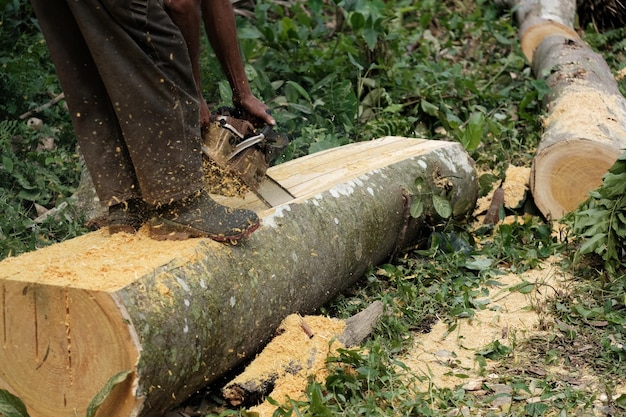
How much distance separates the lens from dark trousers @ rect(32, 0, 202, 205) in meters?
2.97

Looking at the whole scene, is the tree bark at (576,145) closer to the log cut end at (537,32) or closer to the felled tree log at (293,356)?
the log cut end at (537,32)

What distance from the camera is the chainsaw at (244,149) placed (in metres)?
3.68

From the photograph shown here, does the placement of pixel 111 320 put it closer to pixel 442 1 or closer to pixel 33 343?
pixel 33 343

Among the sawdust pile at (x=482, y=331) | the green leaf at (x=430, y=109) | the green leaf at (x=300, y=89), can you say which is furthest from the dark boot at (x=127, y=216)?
the green leaf at (x=430, y=109)

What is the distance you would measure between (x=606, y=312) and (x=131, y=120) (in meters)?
2.33

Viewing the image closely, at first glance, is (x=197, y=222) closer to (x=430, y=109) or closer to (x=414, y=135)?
(x=414, y=135)

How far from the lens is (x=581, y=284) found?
13.8 ft

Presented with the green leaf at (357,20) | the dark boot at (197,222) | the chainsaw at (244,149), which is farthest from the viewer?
Result: the green leaf at (357,20)

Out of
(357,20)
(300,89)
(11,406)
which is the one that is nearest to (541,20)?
(357,20)

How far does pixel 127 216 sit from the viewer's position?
3.36 meters

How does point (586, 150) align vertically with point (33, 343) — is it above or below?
below

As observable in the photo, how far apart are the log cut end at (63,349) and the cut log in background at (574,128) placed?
9.93 feet

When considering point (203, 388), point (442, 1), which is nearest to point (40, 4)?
point (203, 388)

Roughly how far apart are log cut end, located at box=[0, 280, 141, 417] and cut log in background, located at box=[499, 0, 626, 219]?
3028 millimetres
